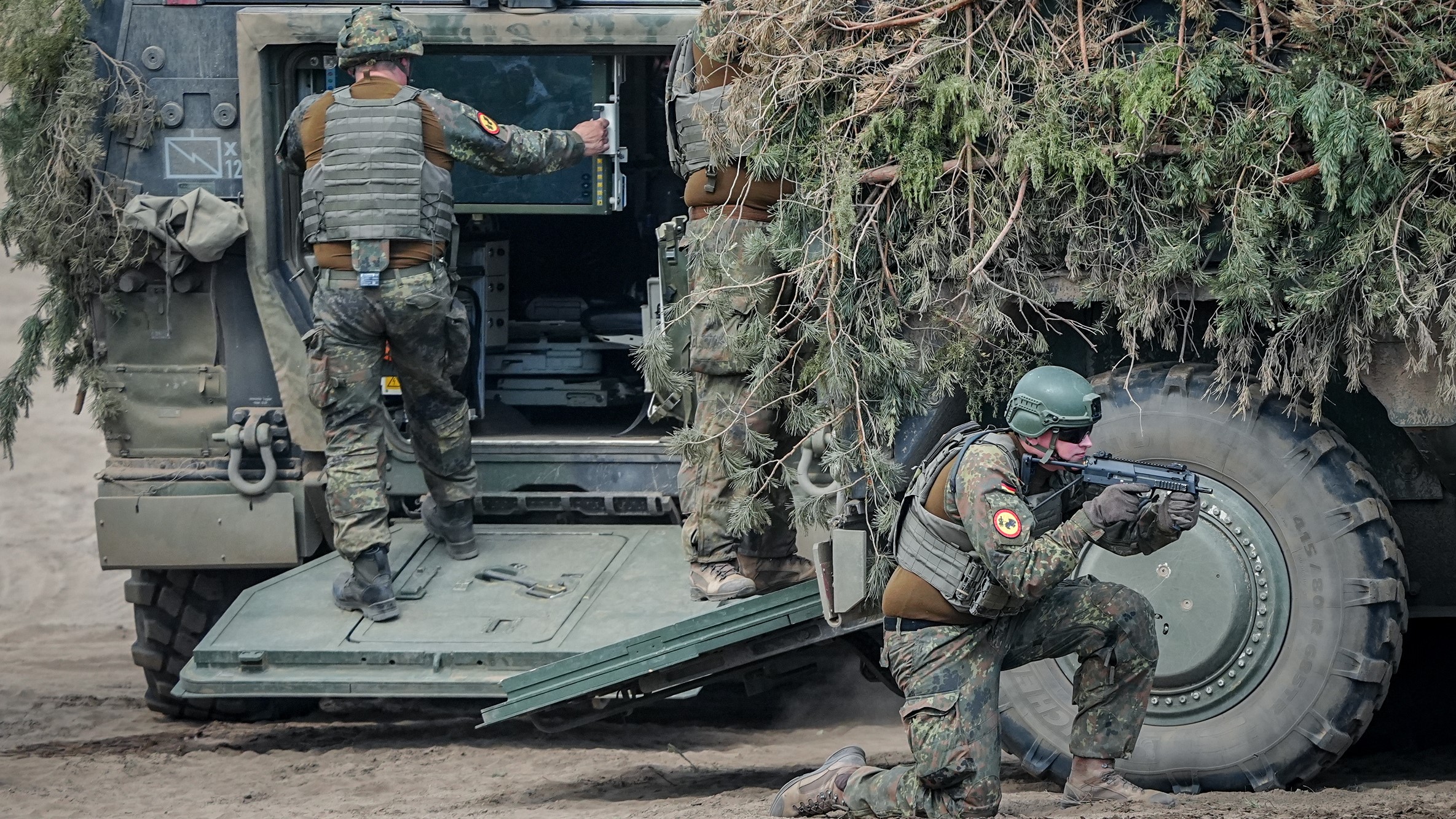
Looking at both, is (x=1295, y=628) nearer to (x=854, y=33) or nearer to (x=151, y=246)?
(x=854, y=33)

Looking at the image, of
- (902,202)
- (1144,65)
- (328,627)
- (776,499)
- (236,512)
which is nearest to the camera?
(1144,65)

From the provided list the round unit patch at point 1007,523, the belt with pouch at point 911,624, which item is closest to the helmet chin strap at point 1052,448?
the round unit patch at point 1007,523

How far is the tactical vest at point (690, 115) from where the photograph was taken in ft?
16.9

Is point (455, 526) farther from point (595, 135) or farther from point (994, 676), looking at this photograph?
point (994, 676)

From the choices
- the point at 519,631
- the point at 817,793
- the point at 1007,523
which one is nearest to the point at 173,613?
the point at 519,631

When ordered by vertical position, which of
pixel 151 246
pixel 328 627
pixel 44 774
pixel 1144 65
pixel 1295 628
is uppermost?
pixel 1144 65

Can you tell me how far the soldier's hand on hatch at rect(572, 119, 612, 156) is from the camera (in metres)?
6.11

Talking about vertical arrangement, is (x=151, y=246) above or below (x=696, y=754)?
Answer: above

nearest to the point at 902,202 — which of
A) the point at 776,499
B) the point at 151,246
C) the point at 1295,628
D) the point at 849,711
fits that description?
the point at 776,499

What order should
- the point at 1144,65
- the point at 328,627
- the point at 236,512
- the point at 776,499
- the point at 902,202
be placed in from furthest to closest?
the point at 236,512 < the point at 328,627 < the point at 776,499 < the point at 902,202 < the point at 1144,65

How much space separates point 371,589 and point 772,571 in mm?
1406

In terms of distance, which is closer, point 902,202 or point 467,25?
point 902,202

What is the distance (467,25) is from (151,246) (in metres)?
1.41

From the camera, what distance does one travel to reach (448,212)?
605 centimetres
